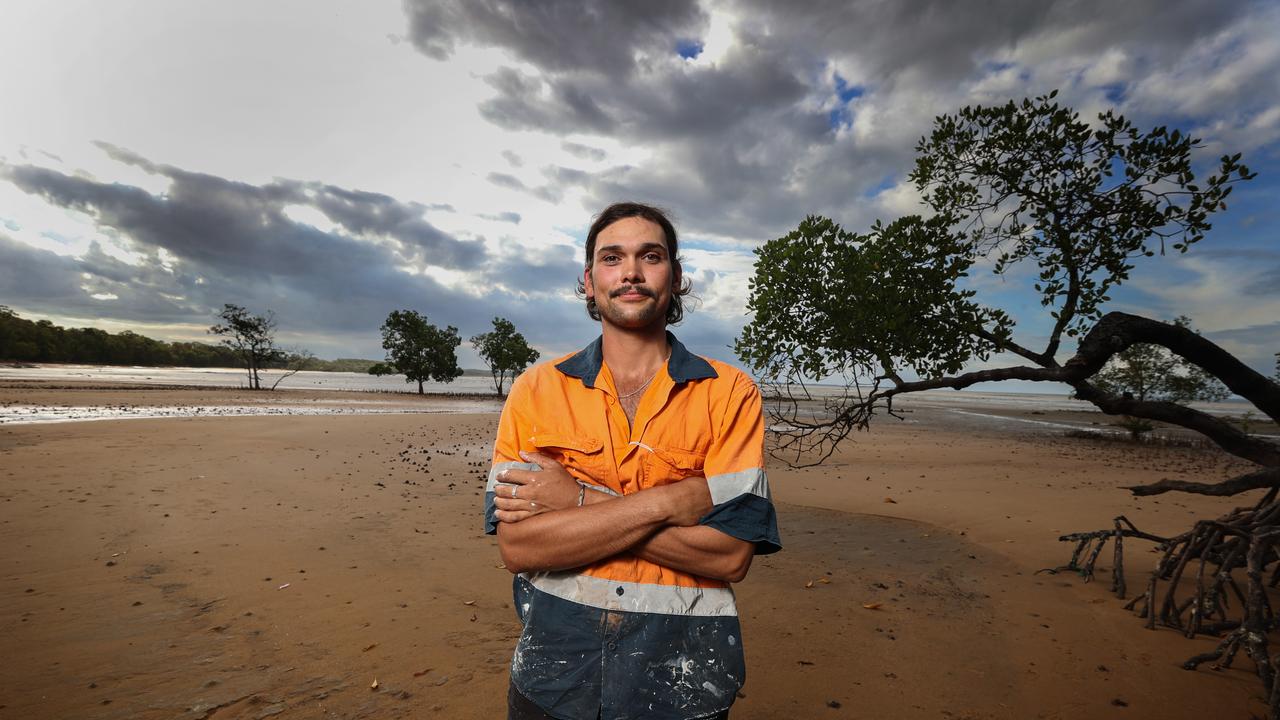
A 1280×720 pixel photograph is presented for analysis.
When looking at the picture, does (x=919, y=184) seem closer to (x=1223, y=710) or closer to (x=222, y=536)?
(x=1223, y=710)

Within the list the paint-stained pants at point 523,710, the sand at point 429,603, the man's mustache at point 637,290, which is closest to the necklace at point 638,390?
the man's mustache at point 637,290

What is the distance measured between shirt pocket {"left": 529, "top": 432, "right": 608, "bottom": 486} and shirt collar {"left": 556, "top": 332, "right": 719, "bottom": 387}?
249mm

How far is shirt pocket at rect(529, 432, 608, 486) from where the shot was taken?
222cm

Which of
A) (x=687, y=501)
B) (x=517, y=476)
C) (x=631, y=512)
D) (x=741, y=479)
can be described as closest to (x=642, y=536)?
(x=631, y=512)

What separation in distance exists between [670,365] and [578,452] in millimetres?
535

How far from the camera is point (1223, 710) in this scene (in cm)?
413

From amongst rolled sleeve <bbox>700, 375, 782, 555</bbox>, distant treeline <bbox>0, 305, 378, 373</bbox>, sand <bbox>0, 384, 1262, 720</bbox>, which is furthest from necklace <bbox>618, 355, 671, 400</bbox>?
distant treeline <bbox>0, 305, 378, 373</bbox>

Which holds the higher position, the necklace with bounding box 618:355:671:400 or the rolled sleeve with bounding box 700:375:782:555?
the necklace with bounding box 618:355:671:400

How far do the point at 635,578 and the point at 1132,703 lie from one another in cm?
491

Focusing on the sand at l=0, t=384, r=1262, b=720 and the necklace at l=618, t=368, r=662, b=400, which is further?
the sand at l=0, t=384, r=1262, b=720

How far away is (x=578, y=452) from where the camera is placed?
88.1 inches

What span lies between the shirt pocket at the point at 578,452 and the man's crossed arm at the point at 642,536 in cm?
21

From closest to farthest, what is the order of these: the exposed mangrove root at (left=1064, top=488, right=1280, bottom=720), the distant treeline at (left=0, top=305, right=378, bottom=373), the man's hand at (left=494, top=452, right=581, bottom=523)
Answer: the man's hand at (left=494, top=452, right=581, bottom=523) < the exposed mangrove root at (left=1064, top=488, right=1280, bottom=720) < the distant treeline at (left=0, top=305, right=378, bottom=373)

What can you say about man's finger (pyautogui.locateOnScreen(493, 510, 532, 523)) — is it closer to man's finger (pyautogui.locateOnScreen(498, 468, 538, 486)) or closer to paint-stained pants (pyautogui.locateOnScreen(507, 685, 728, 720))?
man's finger (pyautogui.locateOnScreen(498, 468, 538, 486))
